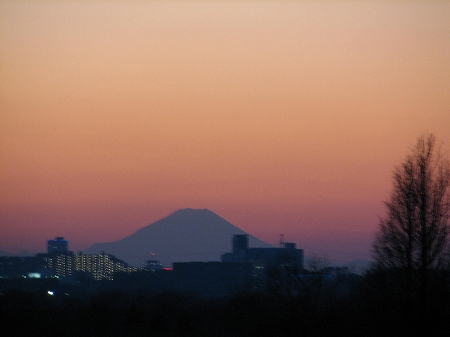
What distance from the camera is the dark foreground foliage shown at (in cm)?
2362

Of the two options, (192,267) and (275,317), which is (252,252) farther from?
(275,317)

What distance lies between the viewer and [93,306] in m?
47.4

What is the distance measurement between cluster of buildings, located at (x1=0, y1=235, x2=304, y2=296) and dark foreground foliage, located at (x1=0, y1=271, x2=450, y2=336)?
Result: 29.5 feet

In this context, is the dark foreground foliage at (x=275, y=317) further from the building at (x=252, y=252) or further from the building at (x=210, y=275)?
the building at (x=252, y=252)

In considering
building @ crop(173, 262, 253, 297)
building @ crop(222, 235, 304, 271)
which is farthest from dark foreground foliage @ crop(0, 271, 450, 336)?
building @ crop(222, 235, 304, 271)

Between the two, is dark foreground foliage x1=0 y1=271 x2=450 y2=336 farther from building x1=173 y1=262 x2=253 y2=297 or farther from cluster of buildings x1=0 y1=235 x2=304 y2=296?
building x1=173 y1=262 x2=253 y2=297

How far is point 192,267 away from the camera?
11238 cm

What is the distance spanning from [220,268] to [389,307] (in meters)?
86.8

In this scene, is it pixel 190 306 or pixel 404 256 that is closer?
pixel 404 256

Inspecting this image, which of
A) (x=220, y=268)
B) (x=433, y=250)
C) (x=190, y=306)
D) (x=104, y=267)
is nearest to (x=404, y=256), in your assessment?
(x=433, y=250)

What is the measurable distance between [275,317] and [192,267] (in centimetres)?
7520

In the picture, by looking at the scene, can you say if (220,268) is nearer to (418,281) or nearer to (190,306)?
(190,306)

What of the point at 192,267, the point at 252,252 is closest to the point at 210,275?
the point at 192,267

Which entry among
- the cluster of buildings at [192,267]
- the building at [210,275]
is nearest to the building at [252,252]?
the cluster of buildings at [192,267]
